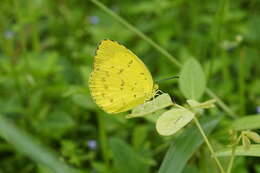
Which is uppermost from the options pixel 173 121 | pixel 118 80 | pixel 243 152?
pixel 118 80

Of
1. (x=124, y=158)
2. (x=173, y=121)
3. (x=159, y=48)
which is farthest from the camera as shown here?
(x=159, y=48)

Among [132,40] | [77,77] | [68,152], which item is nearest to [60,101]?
[77,77]

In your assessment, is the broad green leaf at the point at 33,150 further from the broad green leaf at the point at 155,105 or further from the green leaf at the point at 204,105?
the green leaf at the point at 204,105

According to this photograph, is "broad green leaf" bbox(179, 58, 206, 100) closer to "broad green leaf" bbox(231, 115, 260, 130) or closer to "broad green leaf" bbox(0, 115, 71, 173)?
"broad green leaf" bbox(231, 115, 260, 130)

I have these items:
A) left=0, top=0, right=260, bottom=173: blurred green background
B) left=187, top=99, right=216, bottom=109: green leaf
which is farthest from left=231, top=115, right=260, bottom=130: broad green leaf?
left=187, top=99, right=216, bottom=109: green leaf

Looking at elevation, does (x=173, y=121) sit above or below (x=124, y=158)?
above

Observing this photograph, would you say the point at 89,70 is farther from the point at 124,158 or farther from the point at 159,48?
the point at 124,158

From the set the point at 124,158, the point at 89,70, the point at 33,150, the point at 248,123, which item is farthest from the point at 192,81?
the point at 89,70
